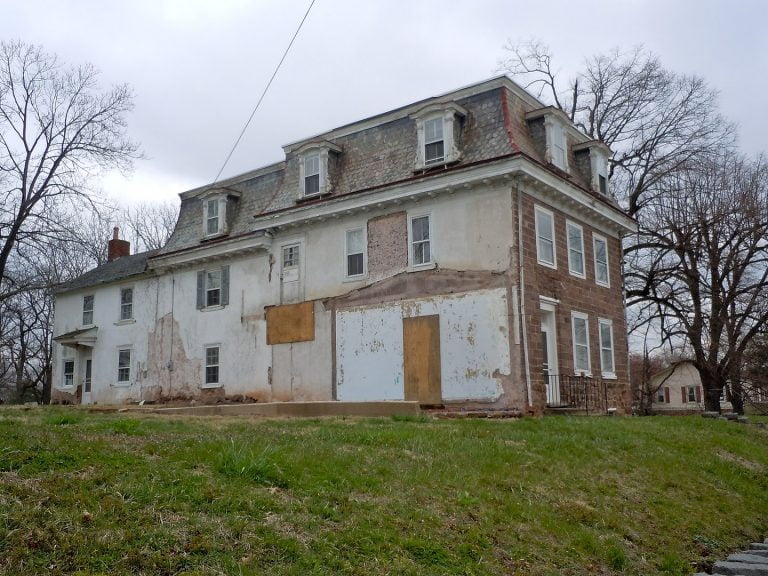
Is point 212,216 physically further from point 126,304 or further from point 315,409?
point 315,409

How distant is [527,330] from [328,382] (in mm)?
6314

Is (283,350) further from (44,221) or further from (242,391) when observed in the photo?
(44,221)

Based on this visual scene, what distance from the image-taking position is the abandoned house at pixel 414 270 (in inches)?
714

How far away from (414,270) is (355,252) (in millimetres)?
2292

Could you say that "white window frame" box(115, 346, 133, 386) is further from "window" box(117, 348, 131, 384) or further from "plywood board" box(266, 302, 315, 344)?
"plywood board" box(266, 302, 315, 344)

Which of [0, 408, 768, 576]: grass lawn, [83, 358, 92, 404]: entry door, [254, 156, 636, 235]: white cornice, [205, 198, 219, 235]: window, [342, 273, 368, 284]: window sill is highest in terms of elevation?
[205, 198, 219, 235]: window

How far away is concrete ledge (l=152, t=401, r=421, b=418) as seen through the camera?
16047 millimetres

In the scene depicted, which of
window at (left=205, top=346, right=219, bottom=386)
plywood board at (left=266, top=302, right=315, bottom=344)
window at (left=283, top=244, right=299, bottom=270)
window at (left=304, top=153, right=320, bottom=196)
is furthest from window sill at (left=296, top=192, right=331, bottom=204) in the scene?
window at (left=205, top=346, right=219, bottom=386)

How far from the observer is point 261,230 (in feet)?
76.3

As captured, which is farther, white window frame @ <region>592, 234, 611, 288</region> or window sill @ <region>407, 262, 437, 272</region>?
white window frame @ <region>592, 234, 611, 288</region>

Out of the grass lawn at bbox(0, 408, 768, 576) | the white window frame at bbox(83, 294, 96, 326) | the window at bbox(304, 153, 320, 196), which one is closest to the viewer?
the grass lawn at bbox(0, 408, 768, 576)

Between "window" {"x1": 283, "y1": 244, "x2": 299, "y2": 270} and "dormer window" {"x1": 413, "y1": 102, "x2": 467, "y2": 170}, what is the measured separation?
16.5 feet

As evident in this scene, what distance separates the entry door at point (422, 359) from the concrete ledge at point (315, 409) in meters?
2.34

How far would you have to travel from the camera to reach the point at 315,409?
16.6m
